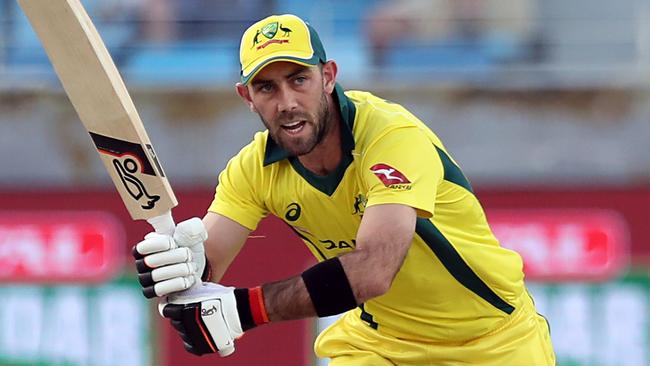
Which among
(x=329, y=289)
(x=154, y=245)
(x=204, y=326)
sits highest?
(x=154, y=245)

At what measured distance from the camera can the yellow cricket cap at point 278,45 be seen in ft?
12.8

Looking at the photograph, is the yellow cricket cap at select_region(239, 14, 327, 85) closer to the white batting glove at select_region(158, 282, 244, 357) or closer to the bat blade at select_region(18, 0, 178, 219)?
the bat blade at select_region(18, 0, 178, 219)

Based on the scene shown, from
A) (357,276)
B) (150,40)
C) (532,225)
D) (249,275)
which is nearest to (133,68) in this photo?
→ (150,40)

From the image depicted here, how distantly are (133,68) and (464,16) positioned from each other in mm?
2065

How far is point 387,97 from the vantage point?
8.09 meters

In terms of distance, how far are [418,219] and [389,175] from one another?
0.27 metres

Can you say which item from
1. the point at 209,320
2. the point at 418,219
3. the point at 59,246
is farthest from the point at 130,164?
the point at 59,246

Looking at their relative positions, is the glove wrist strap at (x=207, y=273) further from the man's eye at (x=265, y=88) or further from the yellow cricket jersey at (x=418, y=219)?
the man's eye at (x=265, y=88)

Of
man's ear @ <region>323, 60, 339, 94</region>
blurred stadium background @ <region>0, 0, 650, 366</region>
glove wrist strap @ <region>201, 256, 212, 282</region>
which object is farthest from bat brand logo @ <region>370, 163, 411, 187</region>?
blurred stadium background @ <region>0, 0, 650, 366</region>

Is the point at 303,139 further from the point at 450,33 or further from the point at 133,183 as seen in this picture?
the point at 450,33

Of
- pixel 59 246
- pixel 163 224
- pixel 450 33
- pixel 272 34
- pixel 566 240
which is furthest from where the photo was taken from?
pixel 450 33

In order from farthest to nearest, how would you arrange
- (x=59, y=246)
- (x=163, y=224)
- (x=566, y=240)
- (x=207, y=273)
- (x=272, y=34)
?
(x=59, y=246), (x=566, y=240), (x=207, y=273), (x=163, y=224), (x=272, y=34)

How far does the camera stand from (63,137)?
27.2 feet

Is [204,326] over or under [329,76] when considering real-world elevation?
under
